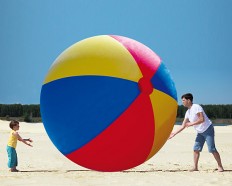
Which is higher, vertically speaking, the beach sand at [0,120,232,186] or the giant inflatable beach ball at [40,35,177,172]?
the giant inflatable beach ball at [40,35,177,172]

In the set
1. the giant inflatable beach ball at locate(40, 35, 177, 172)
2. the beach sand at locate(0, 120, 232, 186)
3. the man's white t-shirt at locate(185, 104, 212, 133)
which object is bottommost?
the beach sand at locate(0, 120, 232, 186)

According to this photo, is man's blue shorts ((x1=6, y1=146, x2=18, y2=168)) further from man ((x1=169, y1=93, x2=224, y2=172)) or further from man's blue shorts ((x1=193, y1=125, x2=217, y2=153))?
man's blue shorts ((x1=193, y1=125, x2=217, y2=153))

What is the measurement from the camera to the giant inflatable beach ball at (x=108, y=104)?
550cm

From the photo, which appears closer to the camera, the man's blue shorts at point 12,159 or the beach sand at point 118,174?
the beach sand at point 118,174

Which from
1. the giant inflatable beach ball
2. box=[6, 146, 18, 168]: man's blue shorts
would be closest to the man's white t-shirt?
the giant inflatable beach ball

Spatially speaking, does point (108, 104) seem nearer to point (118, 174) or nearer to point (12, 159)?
point (118, 174)

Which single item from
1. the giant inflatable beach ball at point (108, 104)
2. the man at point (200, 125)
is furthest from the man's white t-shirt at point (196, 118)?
the giant inflatable beach ball at point (108, 104)

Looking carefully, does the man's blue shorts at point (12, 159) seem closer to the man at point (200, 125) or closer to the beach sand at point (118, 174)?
the beach sand at point (118, 174)

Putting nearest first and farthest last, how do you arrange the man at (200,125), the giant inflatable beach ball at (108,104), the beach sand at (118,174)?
the giant inflatable beach ball at (108,104), the beach sand at (118,174), the man at (200,125)

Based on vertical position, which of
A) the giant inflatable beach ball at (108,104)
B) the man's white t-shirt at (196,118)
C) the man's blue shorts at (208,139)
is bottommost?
the man's blue shorts at (208,139)

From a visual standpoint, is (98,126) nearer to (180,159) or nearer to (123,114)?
(123,114)

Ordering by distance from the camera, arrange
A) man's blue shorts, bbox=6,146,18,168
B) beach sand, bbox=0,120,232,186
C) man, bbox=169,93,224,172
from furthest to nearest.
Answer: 1. man's blue shorts, bbox=6,146,18,168
2. man, bbox=169,93,224,172
3. beach sand, bbox=0,120,232,186

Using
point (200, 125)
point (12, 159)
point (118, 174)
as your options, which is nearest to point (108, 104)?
point (118, 174)

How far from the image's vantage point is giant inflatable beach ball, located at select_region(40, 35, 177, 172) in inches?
217
